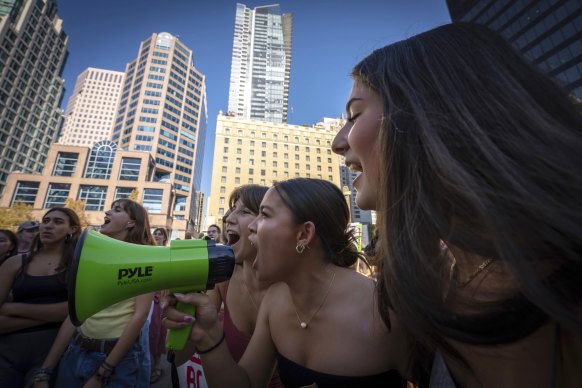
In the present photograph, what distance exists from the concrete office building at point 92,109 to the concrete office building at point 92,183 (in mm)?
69561

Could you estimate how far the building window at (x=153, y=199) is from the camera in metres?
48.5

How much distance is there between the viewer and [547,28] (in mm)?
30422

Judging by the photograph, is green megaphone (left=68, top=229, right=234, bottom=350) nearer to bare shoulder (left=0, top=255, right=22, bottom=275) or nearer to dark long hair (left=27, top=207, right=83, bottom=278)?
dark long hair (left=27, top=207, right=83, bottom=278)

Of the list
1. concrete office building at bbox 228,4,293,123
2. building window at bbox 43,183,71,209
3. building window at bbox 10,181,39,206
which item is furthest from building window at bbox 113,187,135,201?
concrete office building at bbox 228,4,293,123

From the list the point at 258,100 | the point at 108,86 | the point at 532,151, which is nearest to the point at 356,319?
the point at 532,151

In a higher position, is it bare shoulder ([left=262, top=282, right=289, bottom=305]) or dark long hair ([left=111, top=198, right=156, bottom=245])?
dark long hair ([left=111, top=198, right=156, bottom=245])

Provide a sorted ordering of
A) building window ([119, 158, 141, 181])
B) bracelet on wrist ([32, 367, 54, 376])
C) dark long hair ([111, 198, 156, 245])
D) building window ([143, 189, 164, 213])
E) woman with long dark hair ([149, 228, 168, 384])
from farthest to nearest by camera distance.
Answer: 1. building window ([119, 158, 141, 181])
2. building window ([143, 189, 164, 213])
3. woman with long dark hair ([149, 228, 168, 384])
4. dark long hair ([111, 198, 156, 245])
5. bracelet on wrist ([32, 367, 54, 376])

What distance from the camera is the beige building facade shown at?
55.6 metres

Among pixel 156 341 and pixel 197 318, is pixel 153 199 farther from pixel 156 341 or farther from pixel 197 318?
pixel 197 318

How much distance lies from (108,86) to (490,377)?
147 metres

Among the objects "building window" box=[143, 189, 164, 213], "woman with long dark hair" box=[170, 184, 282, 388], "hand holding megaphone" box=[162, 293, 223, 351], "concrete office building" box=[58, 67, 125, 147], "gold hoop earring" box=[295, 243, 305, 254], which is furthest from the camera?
"concrete office building" box=[58, 67, 125, 147]

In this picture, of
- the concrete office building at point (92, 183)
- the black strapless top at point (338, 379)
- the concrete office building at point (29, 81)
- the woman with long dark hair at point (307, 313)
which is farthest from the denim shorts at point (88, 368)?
the concrete office building at point (29, 81)

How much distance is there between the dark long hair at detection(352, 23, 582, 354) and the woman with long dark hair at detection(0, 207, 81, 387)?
3616 mm

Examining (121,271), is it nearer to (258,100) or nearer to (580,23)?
(580,23)
